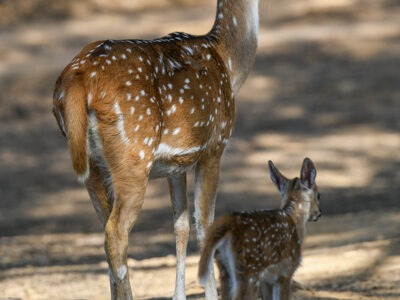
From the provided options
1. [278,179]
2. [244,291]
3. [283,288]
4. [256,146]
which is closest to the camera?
[244,291]

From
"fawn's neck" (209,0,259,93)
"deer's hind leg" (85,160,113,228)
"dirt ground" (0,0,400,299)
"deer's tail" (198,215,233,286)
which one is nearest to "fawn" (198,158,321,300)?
"deer's tail" (198,215,233,286)

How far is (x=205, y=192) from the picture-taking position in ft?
25.1

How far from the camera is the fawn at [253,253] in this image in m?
6.28

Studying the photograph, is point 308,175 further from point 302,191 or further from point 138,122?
point 138,122

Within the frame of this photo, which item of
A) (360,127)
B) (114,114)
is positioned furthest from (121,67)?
(360,127)

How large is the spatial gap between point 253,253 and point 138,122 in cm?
111

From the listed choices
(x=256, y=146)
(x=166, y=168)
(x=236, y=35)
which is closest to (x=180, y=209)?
(x=166, y=168)

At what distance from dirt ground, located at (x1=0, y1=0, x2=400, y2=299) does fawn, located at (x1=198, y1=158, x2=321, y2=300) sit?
1.32 metres

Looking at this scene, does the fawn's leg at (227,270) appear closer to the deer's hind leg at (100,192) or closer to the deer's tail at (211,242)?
the deer's tail at (211,242)

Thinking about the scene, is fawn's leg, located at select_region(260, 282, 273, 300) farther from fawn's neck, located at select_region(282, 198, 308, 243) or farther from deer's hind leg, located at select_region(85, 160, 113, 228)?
deer's hind leg, located at select_region(85, 160, 113, 228)

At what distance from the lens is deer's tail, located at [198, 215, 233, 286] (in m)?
6.18

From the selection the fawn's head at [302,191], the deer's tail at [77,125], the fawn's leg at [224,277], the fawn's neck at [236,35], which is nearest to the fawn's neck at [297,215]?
the fawn's head at [302,191]

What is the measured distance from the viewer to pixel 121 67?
6.86m

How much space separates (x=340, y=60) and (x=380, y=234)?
10.4 meters
